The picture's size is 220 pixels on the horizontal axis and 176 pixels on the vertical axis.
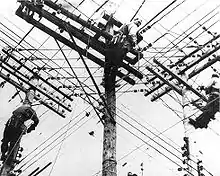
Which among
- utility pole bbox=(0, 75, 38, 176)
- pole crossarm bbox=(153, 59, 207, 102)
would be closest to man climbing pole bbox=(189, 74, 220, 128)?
pole crossarm bbox=(153, 59, 207, 102)

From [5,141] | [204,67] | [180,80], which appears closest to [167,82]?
[180,80]

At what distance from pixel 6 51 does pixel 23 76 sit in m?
1.17

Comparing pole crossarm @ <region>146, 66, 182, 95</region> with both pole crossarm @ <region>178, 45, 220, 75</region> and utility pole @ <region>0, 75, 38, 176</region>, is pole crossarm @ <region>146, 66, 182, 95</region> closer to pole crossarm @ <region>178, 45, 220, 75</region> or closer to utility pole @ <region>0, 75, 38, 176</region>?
pole crossarm @ <region>178, 45, 220, 75</region>

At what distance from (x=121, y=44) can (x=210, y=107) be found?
3.19m

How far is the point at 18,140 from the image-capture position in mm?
13281

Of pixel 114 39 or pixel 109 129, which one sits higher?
pixel 114 39

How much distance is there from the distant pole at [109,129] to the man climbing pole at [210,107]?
9.28 ft

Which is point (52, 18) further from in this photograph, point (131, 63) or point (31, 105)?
point (31, 105)

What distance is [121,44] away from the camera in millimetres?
10203

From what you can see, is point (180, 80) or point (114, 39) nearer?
point (114, 39)

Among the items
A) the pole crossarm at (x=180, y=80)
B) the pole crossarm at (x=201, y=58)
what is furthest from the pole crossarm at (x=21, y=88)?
the pole crossarm at (x=201, y=58)

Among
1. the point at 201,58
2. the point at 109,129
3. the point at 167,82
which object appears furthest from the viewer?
the point at 167,82

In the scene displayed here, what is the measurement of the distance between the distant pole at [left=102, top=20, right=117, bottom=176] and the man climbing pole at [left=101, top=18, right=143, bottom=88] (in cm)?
7

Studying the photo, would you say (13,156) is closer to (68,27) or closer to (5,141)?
(5,141)
